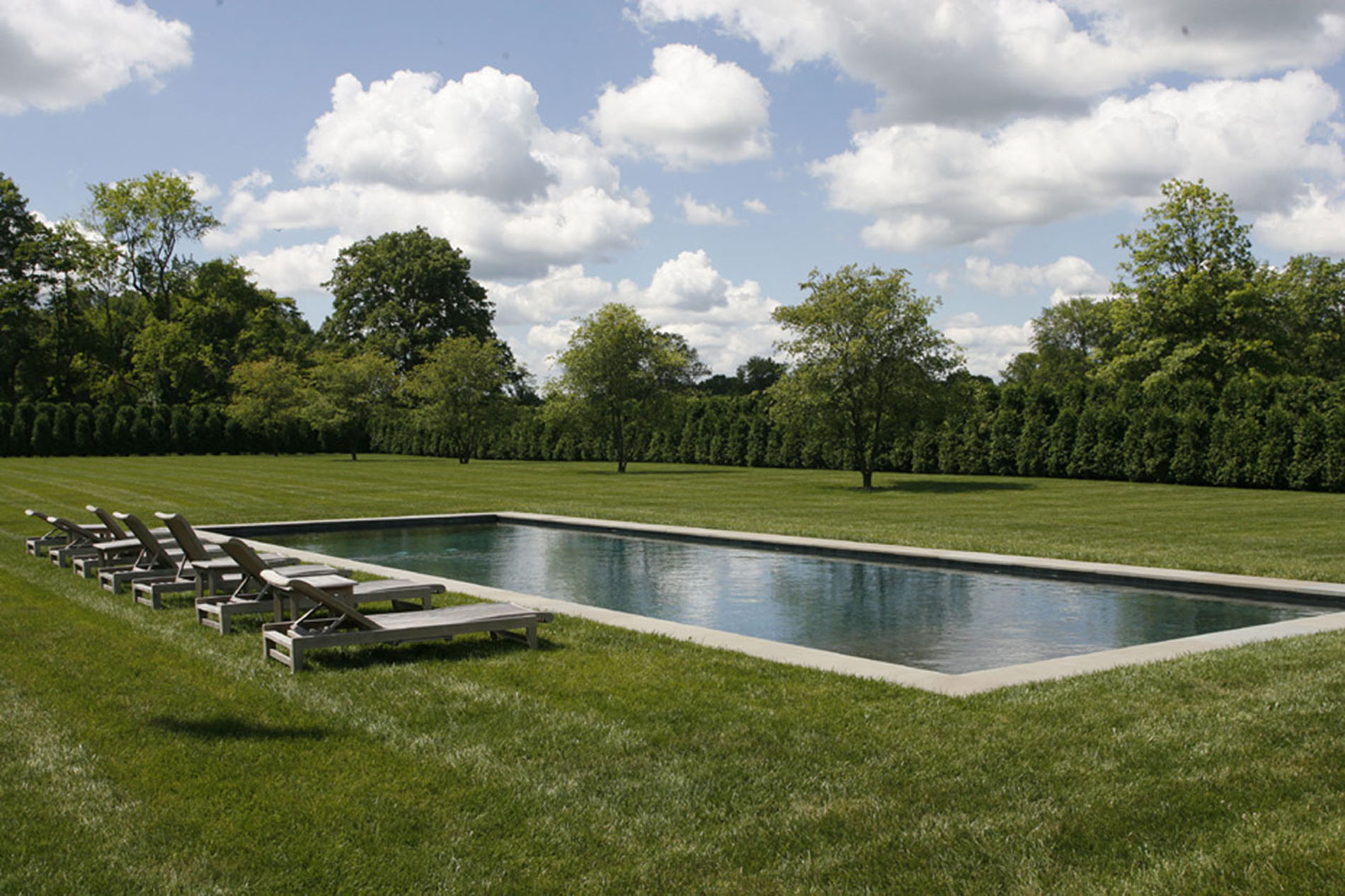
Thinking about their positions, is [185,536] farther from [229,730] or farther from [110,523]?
[229,730]

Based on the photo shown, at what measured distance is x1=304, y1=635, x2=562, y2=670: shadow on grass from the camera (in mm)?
7070

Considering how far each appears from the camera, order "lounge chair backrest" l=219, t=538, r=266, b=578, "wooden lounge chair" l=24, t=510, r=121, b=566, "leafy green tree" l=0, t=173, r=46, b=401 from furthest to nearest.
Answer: "leafy green tree" l=0, t=173, r=46, b=401
"wooden lounge chair" l=24, t=510, r=121, b=566
"lounge chair backrest" l=219, t=538, r=266, b=578

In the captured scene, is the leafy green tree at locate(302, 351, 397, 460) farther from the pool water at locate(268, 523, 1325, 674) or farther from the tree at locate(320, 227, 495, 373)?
the pool water at locate(268, 523, 1325, 674)

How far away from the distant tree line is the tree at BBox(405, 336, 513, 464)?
0.14m

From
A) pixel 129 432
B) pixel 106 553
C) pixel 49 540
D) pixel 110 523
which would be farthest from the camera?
pixel 129 432

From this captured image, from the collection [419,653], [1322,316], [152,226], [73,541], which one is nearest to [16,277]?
[152,226]

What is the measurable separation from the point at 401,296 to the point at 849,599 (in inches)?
2366

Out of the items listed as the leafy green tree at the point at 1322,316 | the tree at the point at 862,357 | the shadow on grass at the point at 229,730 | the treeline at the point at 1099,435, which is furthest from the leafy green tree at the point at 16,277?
the leafy green tree at the point at 1322,316

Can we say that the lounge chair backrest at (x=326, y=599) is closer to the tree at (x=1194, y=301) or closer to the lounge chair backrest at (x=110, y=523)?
the lounge chair backrest at (x=110, y=523)

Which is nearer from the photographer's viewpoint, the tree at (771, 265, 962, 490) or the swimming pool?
the swimming pool

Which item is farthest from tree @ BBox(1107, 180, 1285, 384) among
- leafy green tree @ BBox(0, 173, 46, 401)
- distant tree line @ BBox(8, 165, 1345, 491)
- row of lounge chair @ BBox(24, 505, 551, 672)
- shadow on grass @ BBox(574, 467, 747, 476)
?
leafy green tree @ BBox(0, 173, 46, 401)

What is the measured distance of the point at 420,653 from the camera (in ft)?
24.1

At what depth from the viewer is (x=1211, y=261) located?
123ft

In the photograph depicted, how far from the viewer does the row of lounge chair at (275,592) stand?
23.2 ft
